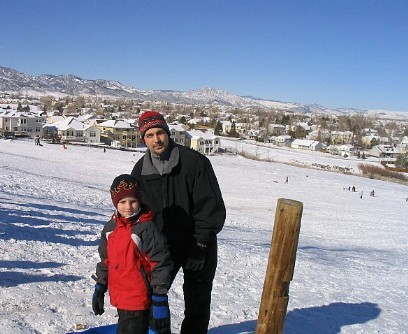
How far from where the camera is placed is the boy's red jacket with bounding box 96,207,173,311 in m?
3.16

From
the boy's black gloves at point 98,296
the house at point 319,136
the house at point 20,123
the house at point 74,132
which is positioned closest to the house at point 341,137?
the house at point 319,136

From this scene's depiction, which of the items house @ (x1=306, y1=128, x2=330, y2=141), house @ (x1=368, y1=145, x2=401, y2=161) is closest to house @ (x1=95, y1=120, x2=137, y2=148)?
house @ (x1=368, y1=145, x2=401, y2=161)

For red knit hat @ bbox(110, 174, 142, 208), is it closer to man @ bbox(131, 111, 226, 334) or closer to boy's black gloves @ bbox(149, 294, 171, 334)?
man @ bbox(131, 111, 226, 334)

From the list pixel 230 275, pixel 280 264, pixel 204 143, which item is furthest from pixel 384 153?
pixel 280 264

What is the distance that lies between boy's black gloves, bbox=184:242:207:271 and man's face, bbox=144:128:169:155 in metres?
0.87

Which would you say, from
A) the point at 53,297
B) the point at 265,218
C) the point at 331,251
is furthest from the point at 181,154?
the point at 265,218

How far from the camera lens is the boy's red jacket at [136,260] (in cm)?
316

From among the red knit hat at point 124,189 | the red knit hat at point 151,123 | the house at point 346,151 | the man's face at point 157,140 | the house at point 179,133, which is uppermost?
the red knit hat at point 151,123

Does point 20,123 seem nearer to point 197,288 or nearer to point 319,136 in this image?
point 197,288

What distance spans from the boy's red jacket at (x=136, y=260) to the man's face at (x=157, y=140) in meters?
0.54

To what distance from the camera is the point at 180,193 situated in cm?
357

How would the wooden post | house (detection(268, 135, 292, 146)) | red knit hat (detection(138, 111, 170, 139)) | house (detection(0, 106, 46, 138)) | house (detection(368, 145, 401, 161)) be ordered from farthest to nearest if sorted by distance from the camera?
1. house (detection(268, 135, 292, 146))
2. house (detection(368, 145, 401, 161))
3. house (detection(0, 106, 46, 138))
4. red knit hat (detection(138, 111, 170, 139))
5. the wooden post

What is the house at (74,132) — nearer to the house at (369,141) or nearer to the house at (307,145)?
the house at (307,145)

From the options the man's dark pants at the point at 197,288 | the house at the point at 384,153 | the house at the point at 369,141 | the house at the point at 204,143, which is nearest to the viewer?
the man's dark pants at the point at 197,288
